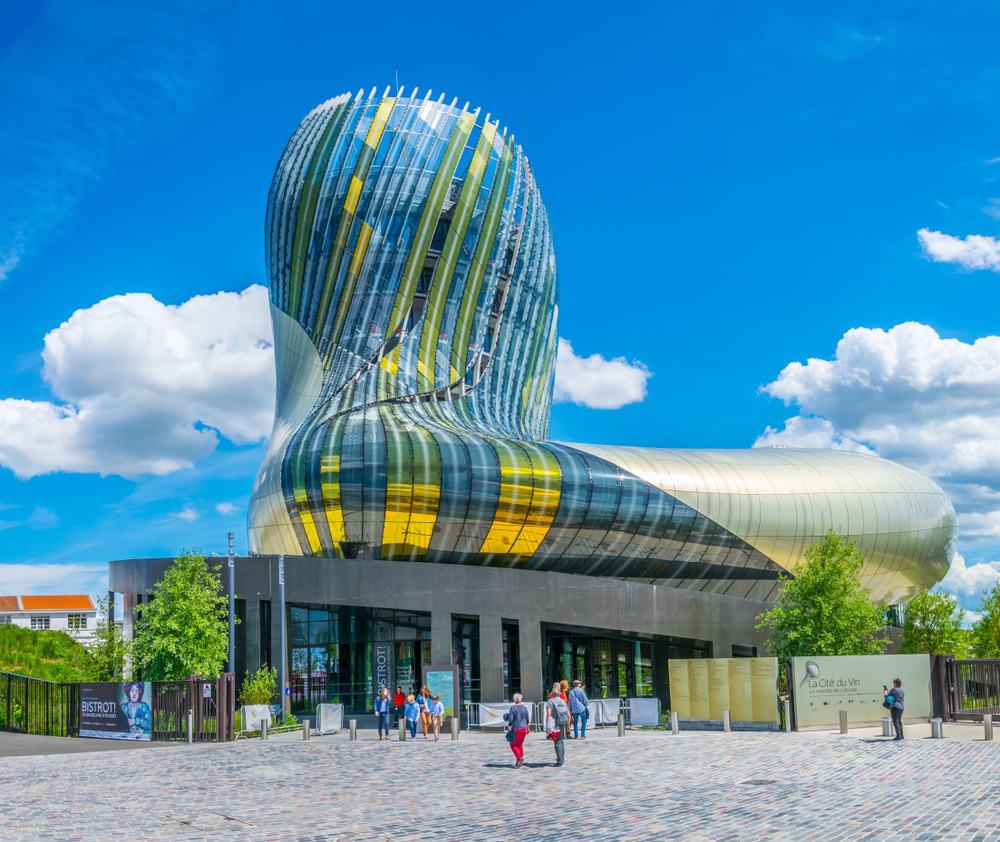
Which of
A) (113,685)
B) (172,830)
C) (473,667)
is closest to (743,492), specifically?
(473,667)

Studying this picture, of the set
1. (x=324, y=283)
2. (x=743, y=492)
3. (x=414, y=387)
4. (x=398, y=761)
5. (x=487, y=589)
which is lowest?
(x=398, y=761)

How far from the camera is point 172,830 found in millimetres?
13727

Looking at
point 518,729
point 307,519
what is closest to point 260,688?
point 307,519

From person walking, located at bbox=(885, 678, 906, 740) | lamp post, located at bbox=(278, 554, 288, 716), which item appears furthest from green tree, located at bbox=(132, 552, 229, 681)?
person walking, located at bbox=(885, 678, 906, 740)

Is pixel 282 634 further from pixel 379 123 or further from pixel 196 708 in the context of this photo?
pixel 379 123

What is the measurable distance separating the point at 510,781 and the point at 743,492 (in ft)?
99.4

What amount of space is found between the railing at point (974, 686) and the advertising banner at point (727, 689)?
17.8 feet

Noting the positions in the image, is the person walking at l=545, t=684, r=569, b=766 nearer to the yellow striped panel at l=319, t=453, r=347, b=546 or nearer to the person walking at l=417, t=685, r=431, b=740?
the person walking at l=417, t=685, r=431, b=740

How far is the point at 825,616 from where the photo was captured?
1510 inches

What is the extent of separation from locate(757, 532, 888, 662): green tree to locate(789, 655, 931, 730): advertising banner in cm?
856

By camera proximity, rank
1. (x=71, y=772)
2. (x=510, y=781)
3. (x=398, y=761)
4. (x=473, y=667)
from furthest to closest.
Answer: (x=473, y=667)
(x=398, y=761)
(x=71, y=772)
(x=510, y=781)

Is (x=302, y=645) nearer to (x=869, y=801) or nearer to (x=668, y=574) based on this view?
(x=668, y=574)

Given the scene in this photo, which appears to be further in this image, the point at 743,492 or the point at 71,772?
the point at 743,492

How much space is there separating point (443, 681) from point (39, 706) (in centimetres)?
1212
